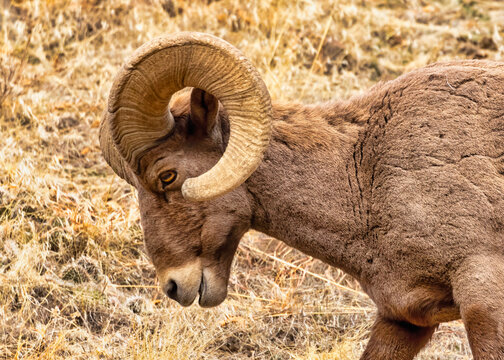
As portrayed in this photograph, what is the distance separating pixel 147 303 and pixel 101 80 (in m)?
3.61

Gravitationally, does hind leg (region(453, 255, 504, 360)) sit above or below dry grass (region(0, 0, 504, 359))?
above

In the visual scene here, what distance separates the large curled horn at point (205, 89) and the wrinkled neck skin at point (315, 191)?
479 mm

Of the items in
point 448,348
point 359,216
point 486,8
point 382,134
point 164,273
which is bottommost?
point 448,348

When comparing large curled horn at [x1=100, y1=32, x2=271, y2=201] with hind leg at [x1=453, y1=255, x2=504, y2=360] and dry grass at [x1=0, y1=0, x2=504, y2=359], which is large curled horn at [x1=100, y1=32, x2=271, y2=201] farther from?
dry grass at [x1=0, y1=0, x2=504, y2=359]

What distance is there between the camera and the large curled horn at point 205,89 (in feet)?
13.0

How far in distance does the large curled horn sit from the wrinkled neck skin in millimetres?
479

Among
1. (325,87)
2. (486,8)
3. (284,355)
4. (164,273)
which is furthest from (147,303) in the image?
(486,8)

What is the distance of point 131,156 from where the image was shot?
4355mm

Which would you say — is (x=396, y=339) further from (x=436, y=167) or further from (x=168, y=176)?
(x=168, y=176)

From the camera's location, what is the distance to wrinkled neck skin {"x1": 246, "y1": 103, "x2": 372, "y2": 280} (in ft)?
14.6

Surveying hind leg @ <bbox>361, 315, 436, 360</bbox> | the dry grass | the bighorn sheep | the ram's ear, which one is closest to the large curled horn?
the bighorn sheep

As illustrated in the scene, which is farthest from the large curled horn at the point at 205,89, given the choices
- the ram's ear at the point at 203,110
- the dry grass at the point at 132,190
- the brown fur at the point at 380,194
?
the dry grass at the point at 132,190

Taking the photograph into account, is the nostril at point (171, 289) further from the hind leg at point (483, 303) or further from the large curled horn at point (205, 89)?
the hind leg at point (483, 303)

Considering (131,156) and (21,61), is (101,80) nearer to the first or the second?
(21,61)
